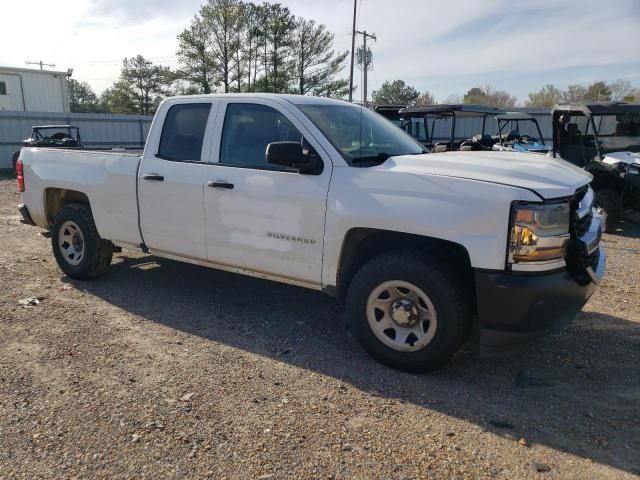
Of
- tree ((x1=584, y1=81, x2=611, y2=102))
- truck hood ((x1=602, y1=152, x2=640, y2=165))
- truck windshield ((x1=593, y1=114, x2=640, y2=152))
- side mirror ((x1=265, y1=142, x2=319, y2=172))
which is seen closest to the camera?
side mirror ((x1=265, y1=142, x2=319, y2=172))

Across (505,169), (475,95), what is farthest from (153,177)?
(475,95)

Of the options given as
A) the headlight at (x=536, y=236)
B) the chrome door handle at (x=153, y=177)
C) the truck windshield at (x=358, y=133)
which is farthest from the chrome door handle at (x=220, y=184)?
the headlight at (x=536, y=236)

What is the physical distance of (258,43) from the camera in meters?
38.6

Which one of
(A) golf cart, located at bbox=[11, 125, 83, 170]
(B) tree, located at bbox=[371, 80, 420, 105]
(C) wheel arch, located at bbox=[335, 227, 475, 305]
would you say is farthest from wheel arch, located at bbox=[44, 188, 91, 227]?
(B) tree, located at bbox=[371, 80, 420, 105]

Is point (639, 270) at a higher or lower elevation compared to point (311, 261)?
lower

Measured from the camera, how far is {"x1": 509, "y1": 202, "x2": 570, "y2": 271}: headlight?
10.3 feet

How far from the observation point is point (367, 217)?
143 inches

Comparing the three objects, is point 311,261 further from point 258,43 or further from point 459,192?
point 258,43

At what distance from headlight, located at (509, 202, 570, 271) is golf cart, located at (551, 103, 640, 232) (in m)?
6.71

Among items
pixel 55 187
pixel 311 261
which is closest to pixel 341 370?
pixel 311 261

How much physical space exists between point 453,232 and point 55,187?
445 centimetres

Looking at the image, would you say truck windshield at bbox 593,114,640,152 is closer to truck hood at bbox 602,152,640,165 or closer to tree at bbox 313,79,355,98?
truck hood at bbox 602,152,640,165

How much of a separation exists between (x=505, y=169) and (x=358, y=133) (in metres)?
1.32

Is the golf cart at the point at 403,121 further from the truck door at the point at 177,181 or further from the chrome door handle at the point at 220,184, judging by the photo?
the chrome door handle at the point at 220,184
